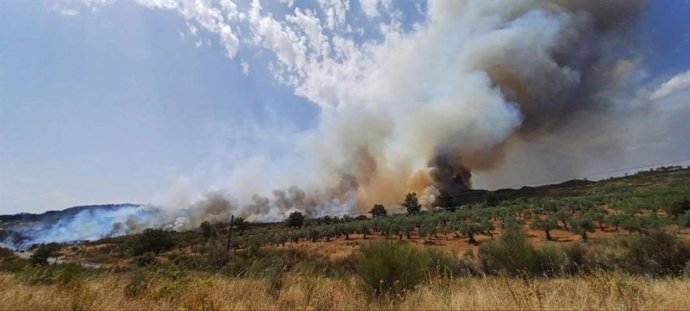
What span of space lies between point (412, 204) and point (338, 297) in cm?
8251

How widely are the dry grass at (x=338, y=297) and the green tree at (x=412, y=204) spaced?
262ft

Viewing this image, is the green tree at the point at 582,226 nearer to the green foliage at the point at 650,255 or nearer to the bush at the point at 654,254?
the green foliage at the point at 650,255

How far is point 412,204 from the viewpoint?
86625 millimetres

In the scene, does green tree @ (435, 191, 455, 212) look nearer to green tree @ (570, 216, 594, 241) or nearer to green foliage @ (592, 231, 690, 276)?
green tree @ (570, 216, 594, 241)

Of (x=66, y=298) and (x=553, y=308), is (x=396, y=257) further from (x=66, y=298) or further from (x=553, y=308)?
(x=66, y=298)

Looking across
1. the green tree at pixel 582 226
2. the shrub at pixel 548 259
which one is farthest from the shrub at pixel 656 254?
the green tree at pixel 582 226

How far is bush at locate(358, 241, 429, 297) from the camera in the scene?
6.64 m

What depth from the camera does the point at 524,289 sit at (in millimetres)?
4641

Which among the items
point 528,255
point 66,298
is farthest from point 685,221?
point 66,298

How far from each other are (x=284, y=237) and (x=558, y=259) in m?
43.6

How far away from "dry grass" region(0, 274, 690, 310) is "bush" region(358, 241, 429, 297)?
325 millimetres

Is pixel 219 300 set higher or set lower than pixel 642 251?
higher

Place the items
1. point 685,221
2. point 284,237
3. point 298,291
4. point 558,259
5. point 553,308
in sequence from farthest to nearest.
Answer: point 284,237 < point 685,221 < point 558,259 < point 298,291 < point 553,308

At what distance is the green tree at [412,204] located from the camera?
279 feet
